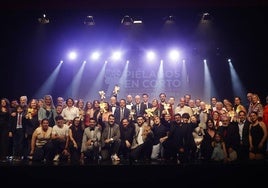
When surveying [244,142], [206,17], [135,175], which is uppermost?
[206,17]

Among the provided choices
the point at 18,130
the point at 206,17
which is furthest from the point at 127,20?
the point at 18,130

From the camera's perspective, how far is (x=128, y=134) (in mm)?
8578

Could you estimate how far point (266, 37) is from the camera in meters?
11.6

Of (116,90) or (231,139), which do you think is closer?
(231,139)

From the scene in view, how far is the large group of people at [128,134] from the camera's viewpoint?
26.1 feet

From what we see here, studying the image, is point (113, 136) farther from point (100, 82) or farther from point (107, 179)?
point (100, 82)

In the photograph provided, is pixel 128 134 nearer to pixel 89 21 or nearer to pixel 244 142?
pixel 244 142

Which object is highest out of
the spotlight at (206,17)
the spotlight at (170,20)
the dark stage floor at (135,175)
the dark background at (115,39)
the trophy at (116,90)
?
the spotlight at (206,17)

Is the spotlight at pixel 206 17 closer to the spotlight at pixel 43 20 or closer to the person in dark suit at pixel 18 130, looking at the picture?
the spotlight at pixel 43 20

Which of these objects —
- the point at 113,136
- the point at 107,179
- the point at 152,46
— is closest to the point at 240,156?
the point at 113,136

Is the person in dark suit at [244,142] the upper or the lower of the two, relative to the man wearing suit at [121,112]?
lower

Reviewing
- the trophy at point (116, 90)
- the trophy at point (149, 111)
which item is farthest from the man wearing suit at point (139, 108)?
the trophy at point (116, 90)

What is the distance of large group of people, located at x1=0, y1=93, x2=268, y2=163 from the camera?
313 inches

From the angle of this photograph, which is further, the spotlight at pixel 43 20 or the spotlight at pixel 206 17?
the spotlight at pixel 43 20
